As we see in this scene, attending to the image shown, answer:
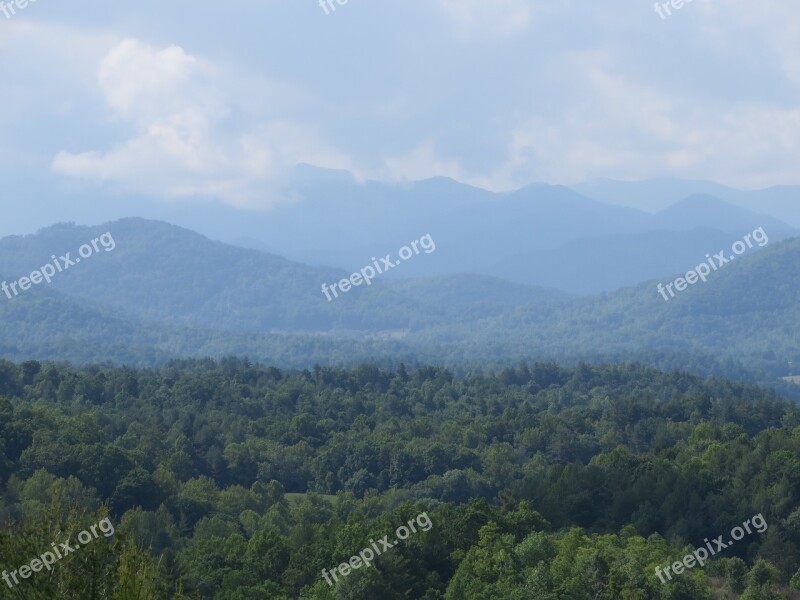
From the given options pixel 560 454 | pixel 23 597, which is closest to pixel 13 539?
pixel 23 597

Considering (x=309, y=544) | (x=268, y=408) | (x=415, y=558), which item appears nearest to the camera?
(x=415, y=558)

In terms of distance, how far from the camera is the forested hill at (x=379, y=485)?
142ft

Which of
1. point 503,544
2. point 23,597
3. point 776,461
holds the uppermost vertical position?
point 23,597

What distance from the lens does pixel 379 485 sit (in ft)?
275

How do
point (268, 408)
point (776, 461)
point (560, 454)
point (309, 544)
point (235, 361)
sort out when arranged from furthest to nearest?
point (235, 361), point (268, 408), point (560, 454), point (776, 461), point (309, 544)

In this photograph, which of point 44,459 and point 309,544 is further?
point 44,459

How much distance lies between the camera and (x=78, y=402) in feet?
311

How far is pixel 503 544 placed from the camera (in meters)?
47.9

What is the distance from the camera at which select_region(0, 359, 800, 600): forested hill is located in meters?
43.2

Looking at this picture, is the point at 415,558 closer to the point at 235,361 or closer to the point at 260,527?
the point at 260,527

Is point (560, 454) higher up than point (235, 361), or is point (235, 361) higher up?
point (235, 361)

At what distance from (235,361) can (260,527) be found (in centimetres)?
8457

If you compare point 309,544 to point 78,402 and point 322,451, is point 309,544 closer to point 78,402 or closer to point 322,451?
point 322,451

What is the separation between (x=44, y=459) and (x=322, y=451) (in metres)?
26.6
